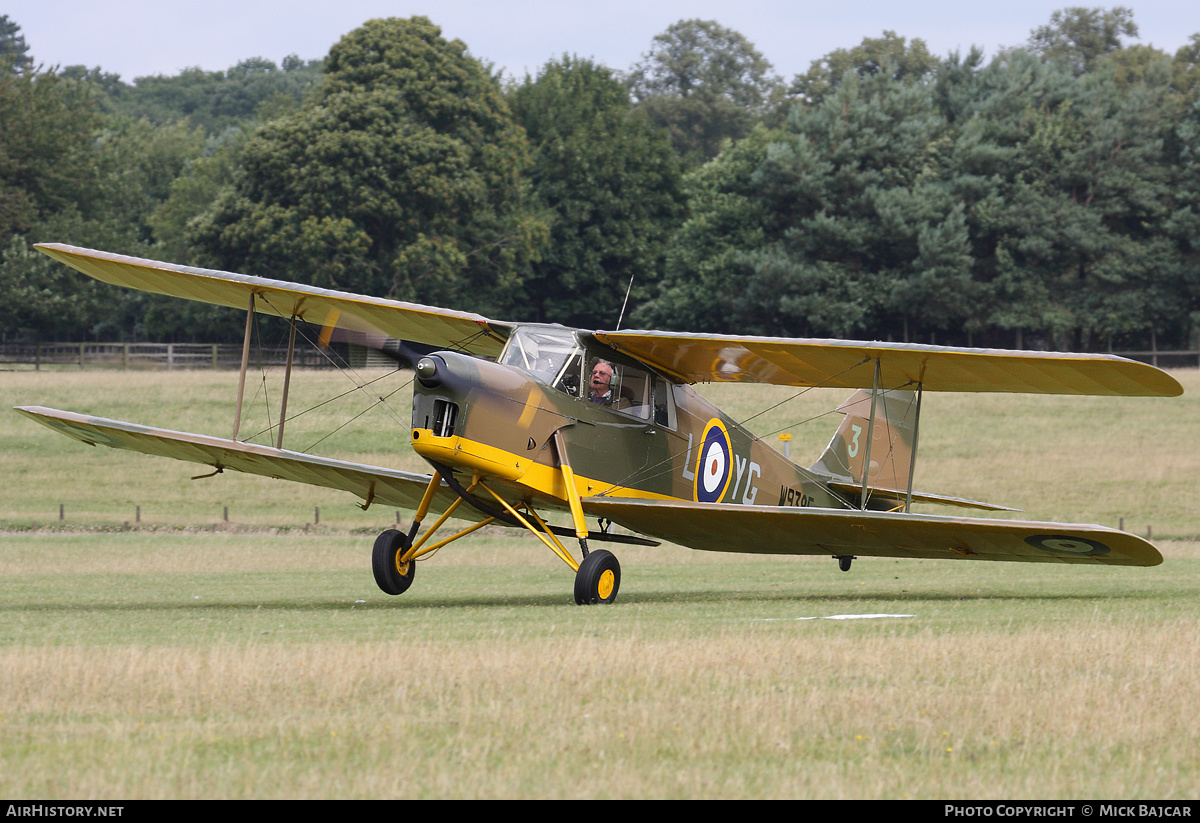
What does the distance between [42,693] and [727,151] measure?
78622mm

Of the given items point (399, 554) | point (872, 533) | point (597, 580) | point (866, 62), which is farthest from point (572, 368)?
point (866, 62)

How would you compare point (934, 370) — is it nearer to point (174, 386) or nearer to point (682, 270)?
point (174, 386)

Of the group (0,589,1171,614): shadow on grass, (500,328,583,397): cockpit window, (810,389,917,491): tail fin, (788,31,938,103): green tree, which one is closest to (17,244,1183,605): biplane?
(500,328,583,397): cockpit window

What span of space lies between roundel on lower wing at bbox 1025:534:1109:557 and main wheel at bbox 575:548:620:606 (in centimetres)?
475

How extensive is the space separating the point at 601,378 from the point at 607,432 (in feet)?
2.18

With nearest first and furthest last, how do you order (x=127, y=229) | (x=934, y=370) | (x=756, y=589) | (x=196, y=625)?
1. (x=196, y=625)
2. (x=934, y=370)
3. (x=756, y=589)
4. (x=127, y=229)

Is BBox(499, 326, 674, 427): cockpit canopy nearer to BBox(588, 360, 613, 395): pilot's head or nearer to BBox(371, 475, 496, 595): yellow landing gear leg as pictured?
BBox(588, 360, 613, 395): pilot's head

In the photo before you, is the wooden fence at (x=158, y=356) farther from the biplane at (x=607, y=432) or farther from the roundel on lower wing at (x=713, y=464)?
the roundel on lower wing at (x=713, y=464)

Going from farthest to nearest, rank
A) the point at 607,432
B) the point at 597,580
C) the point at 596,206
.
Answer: the point at 596,206 < the point at 607,432 < the point at 597,580

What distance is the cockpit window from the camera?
→ 1543 cm

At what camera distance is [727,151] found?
8425 cm

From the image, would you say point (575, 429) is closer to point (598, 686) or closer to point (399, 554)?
point (399, 554)

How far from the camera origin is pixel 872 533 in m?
15.6

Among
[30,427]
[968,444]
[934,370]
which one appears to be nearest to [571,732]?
[934,370]
